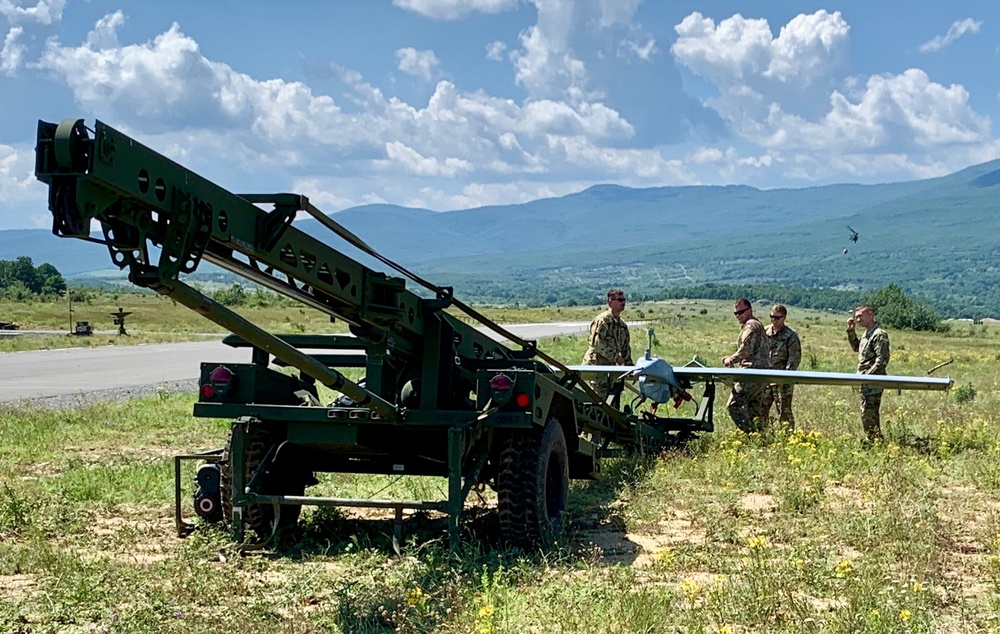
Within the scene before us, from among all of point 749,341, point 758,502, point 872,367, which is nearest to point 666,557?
point 758,502

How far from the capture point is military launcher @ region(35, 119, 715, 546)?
5984 millimetres

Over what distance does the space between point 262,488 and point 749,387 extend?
27.5 ft

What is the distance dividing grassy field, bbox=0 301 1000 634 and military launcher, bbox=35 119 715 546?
0.45 m

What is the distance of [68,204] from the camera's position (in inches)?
206

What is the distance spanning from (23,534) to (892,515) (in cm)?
687

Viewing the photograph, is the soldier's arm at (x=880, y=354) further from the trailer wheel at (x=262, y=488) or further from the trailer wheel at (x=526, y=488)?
the trailer wheel at (x=262, y=488)

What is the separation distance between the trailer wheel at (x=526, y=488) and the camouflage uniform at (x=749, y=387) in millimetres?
6971

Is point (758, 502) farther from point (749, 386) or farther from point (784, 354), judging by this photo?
point (784, 354)

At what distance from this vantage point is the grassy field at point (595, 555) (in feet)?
20.8

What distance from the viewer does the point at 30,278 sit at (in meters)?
104

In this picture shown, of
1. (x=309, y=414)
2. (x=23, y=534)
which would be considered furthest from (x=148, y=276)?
(x=23, y=534)

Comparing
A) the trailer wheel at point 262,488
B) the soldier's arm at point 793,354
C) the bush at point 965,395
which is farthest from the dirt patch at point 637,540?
the bush at point 965,395

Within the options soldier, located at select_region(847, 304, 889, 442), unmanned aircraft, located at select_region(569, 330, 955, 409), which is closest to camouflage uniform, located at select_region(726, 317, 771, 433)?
unmanned aircraft, located at select_region(569, 330, 955, 409)

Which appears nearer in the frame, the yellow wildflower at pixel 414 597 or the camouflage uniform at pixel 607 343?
the yellow wildflower at pixel 414 597
